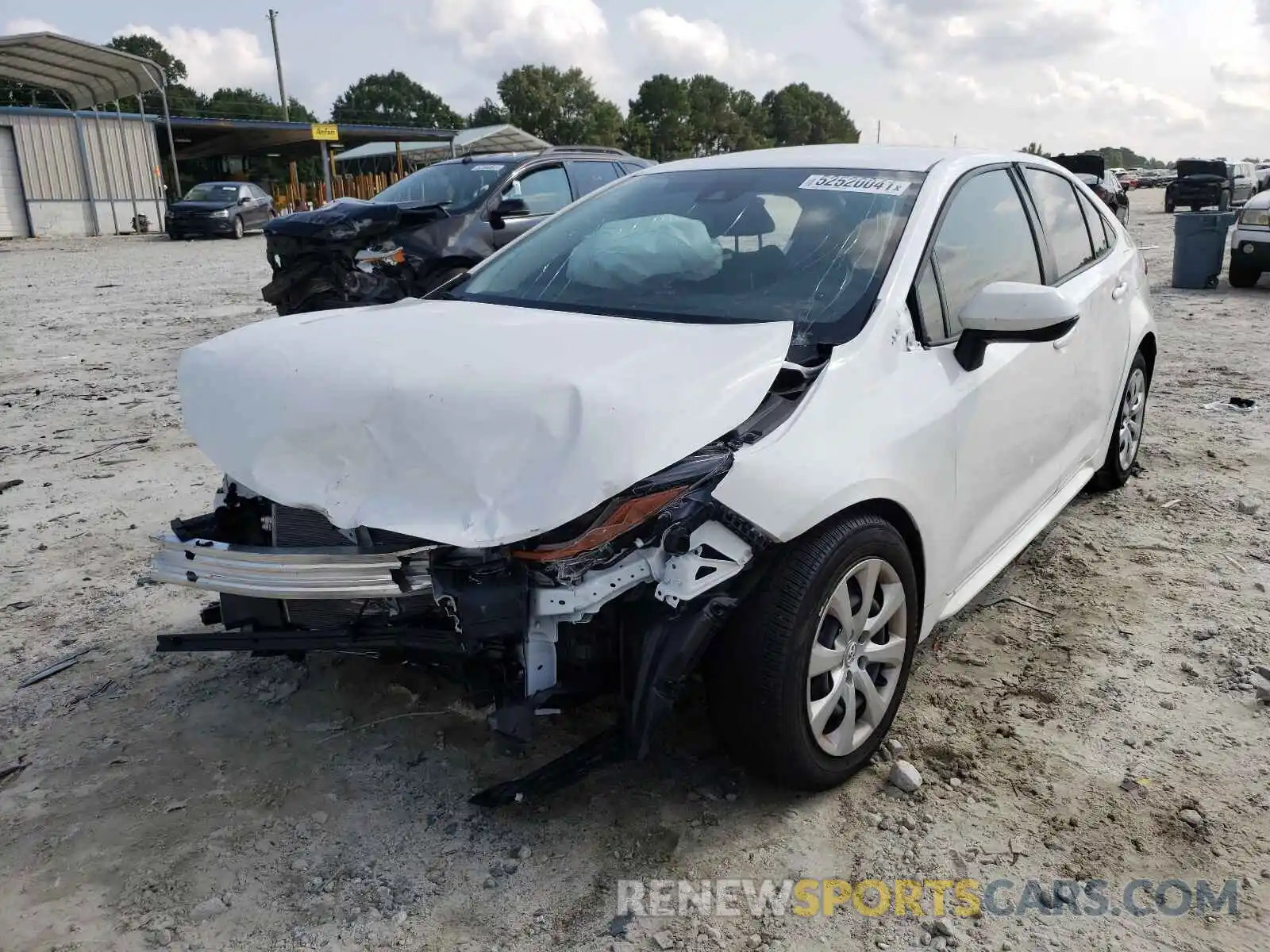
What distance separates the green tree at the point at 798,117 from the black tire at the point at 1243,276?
302 feet

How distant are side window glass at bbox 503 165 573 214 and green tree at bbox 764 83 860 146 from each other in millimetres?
95500

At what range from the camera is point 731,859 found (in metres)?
2.47

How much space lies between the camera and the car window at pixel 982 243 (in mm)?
3123

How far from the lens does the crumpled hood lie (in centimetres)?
221

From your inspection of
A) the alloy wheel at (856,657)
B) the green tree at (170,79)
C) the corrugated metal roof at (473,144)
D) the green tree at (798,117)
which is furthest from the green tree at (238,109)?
the alloy wheel at (856,657)

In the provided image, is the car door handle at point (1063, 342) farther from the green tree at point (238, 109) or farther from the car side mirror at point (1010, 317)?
the green tree at point (238, 109)

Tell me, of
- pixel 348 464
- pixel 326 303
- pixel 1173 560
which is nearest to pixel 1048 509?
pixel 1173 560

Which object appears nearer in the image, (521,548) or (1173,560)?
(521,548)

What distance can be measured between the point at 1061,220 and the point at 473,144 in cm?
3342

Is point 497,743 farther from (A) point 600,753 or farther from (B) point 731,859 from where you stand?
(B) point 731,859

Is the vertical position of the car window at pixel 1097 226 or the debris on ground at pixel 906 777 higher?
the car window at pixel 1097 226

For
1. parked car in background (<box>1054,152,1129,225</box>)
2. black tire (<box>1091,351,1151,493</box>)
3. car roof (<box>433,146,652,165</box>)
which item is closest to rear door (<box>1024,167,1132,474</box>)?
black tire (<box>1091,351,1151,493</box>)

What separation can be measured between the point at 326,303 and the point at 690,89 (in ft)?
280

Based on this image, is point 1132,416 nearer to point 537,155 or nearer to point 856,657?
point 856,657
